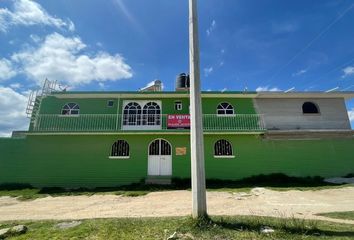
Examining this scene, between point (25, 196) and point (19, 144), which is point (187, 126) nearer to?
point (25, 196)

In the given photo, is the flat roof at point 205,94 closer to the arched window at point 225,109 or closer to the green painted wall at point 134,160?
the arched window at point 225,109

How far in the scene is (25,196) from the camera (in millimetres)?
11445

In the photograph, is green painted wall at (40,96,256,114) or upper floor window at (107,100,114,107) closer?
green painted wall at (40,96,256,114)

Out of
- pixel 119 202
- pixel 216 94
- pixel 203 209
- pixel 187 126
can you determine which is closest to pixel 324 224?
pixel 203 209

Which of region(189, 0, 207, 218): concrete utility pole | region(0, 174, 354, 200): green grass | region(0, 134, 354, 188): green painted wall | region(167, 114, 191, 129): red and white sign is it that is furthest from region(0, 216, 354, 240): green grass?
region(167, 114, 191, 129): red and white sign

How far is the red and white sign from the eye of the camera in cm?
1520

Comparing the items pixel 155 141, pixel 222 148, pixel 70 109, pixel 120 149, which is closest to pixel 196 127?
pixel 155 141

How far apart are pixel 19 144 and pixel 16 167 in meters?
1.38

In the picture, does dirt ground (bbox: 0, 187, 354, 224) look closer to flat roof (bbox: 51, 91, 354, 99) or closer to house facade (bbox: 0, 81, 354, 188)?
house facade (bbox: 0, 81, 354, 188)

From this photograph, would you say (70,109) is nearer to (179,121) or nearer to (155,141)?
(155,141)

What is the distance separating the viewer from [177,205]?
8633 mm

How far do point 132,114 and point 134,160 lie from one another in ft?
10.9

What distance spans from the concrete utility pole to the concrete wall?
11.7 metres

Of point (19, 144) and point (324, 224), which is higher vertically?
point (19, 144)
